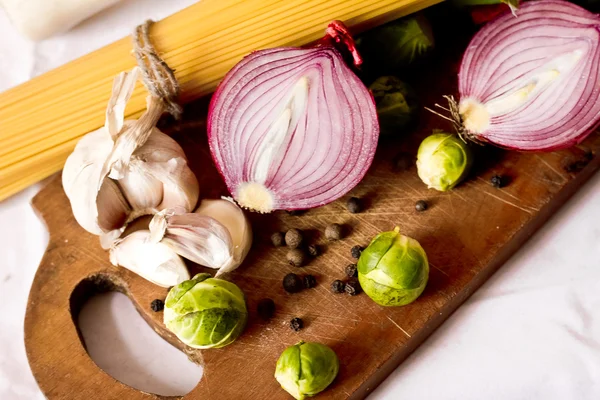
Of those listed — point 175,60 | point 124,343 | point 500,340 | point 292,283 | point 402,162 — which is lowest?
point 500,340

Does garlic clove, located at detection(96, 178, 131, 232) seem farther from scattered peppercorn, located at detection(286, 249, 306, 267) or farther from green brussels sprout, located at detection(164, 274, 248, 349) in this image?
scattered peppercorn, located at detection(286, 249, 306, 267)

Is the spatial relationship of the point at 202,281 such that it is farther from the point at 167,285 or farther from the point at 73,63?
the point at 73,63

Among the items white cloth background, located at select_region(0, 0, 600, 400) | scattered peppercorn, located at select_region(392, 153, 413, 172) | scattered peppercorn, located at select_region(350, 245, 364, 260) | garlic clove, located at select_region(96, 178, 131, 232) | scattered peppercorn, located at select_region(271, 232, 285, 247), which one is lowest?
white cloth background, located at select_region(0, 0, 600, 400)

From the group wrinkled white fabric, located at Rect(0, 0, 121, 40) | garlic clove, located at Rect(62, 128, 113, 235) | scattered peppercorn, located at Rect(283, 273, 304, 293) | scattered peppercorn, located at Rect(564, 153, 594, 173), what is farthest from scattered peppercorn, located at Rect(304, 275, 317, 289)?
wrinkled white fabric, located at Rect(0, 0, 121, 40)

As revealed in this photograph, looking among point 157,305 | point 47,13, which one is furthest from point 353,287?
point 47,13

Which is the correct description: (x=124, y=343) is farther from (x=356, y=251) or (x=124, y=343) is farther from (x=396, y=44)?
(x=396, y=44)

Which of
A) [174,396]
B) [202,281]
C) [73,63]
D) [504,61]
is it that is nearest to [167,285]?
[202,281]
